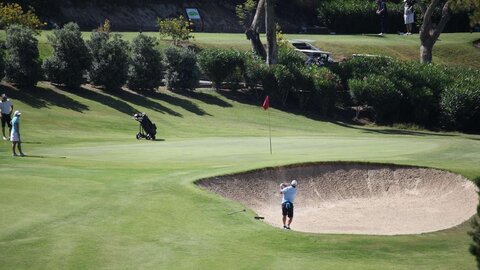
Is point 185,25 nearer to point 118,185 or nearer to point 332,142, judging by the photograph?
point 332,142

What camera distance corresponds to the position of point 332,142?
39.9m

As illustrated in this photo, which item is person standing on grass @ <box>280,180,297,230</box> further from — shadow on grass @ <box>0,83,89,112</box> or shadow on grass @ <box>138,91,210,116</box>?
shadow on grass @ <box>138,91,210,116</box>

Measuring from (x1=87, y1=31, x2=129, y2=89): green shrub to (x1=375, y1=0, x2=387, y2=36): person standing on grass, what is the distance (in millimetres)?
34775

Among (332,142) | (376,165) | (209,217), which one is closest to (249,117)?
(332,142)

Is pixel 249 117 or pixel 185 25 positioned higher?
pixel 185 25

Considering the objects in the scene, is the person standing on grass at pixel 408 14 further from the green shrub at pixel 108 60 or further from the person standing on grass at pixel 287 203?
the person standing on grass at pixel 287 203

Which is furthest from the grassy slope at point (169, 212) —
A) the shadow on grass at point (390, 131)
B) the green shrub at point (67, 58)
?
the shadow on grass at point (390, 131)

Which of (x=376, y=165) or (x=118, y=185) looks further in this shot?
(x=376, y=165)

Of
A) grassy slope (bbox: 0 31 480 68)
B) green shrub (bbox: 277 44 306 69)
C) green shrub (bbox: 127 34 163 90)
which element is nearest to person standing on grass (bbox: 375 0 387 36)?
grassy slope (bbox: 0 31 480 68)

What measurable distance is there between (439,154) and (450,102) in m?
22.2

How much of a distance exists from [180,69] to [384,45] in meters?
25.9

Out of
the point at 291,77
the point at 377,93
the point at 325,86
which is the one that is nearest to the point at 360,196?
the point at 377,93

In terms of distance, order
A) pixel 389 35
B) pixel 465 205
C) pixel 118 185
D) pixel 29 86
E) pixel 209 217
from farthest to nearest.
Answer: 1. pixel 389 35
2. pixel 29 86
3. pixel 465 205
4. pixel 118 185
5. pixel 209 217

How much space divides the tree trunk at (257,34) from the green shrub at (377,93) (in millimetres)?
10215
